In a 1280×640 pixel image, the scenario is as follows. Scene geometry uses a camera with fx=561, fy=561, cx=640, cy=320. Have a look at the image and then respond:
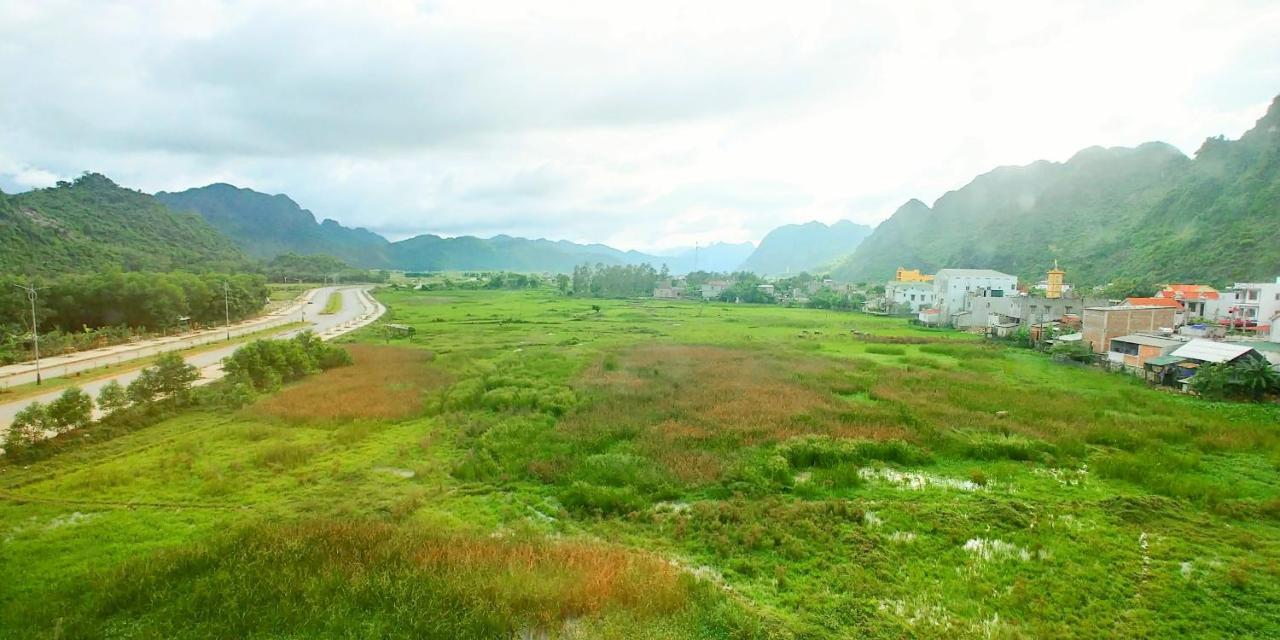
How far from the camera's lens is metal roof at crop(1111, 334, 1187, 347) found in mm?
25688

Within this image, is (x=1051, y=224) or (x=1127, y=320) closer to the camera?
(x=1127, y=320)

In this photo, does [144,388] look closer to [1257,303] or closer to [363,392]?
[363,392]

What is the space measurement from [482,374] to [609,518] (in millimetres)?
14655

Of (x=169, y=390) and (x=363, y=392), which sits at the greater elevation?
(x=169, y=390)

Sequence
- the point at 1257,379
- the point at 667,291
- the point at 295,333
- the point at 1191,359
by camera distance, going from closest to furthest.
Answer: the point at 1257,379
the point at 1191,359
the point at 295,333
the point at 667,291

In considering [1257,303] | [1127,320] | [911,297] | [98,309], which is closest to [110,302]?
[98,309]

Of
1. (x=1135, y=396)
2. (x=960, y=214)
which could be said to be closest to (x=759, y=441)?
(x=1135, y=396)

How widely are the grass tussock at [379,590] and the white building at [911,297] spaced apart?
2417 inches

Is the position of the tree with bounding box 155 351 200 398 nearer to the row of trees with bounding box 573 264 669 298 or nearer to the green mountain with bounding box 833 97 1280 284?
the row of trees with bounding box 573 264 669 298

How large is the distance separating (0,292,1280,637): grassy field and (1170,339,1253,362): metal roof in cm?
340

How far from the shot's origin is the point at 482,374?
2423 cm

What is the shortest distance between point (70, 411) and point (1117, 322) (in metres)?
44.3

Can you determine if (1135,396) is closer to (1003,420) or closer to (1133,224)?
(1003,420)

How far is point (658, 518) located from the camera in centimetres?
1093
